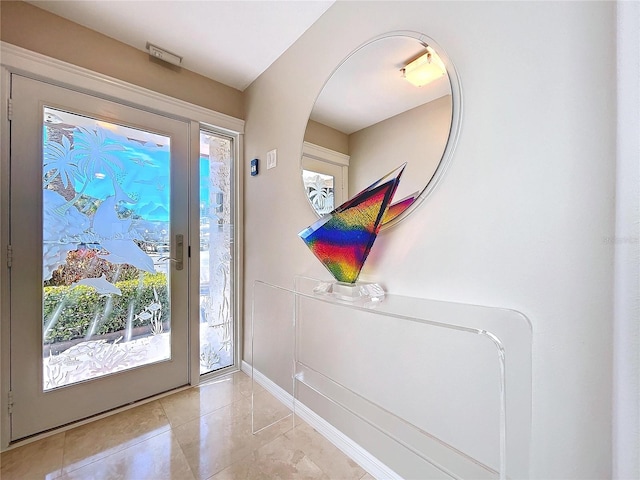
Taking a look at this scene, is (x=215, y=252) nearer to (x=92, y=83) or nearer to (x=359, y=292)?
(x=92, y=83)

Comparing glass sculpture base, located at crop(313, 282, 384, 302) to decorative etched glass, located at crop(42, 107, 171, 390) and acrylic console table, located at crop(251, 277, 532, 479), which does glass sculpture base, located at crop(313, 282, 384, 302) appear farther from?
decorative etched glass, located at crop(42, 107, 171, 390)

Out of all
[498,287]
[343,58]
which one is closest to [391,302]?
[498,287]

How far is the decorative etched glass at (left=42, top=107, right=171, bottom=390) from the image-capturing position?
5.09 feet

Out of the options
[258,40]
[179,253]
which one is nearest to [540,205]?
[258,40]

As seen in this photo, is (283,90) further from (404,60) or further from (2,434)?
(2,434)

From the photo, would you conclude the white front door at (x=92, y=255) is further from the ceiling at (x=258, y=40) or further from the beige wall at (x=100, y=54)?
the ceiling at (x=258, y=40)

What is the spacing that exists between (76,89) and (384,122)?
75.0 inches

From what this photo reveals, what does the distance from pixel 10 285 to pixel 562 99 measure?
262cm

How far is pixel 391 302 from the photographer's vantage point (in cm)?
111

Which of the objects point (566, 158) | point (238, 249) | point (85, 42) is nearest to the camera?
point (566, 158)

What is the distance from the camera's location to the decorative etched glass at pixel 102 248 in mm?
1553

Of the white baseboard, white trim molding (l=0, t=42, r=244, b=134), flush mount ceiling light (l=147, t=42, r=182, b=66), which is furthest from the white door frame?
the white baseboard

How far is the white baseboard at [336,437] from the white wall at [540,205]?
70 centimetres

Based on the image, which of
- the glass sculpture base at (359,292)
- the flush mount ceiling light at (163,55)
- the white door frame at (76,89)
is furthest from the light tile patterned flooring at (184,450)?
the flush mount ceiling light at (163,55)
